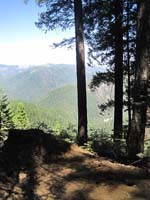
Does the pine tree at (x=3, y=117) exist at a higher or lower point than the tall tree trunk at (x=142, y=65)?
lower

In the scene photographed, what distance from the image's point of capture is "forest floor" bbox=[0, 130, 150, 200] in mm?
6191

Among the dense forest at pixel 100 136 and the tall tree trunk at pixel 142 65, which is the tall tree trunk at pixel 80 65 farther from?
the tall tree trunk at pixel 142 65

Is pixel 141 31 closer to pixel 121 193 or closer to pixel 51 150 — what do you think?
pixel 51 150

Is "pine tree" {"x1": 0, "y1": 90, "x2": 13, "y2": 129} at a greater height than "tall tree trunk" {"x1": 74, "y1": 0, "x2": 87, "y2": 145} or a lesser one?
lesser

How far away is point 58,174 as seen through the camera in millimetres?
7227

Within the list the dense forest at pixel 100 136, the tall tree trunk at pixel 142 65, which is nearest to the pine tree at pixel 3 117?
the dense forest at pixel 100 136

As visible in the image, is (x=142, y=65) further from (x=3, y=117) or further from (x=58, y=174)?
(x=3, y=117)

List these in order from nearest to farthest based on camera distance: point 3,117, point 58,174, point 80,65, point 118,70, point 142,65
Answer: point 58,174 → point 142,65 → point 80,65 → point 118,70 → point 3,117

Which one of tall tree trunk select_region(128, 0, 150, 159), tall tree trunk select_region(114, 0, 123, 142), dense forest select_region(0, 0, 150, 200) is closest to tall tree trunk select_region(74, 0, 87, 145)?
dense forest select_region(0, 0, 150, 200)

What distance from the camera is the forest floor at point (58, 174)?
619 cm

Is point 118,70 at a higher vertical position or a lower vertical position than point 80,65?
lower

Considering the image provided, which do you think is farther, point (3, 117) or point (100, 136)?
point (3, 117)

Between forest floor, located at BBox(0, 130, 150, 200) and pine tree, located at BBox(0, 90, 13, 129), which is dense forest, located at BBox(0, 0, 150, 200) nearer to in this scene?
forest floor, located at BBox(0, 130, 150, 200)

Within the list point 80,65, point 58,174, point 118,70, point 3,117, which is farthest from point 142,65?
point 3,117
